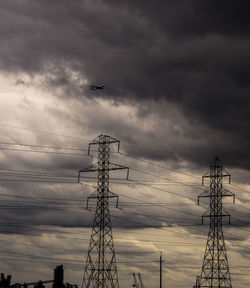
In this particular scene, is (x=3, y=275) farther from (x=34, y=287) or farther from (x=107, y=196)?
(x=107, y=196)

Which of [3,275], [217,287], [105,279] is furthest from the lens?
[217,287]

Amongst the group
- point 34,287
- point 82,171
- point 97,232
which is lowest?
point 34,287

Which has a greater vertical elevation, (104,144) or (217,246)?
(104,144)

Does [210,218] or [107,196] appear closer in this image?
[107,196]

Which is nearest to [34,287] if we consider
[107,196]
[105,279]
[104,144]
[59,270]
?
[59,270]

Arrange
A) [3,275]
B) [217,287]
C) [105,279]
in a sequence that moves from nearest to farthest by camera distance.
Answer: [105,279], [3,275], [217,287]

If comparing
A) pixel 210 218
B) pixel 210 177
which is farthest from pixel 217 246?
pixel 210 177

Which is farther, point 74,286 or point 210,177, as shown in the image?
point 210,177

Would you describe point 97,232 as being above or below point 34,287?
above

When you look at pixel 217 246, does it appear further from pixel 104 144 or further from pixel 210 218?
pixel 104 144
